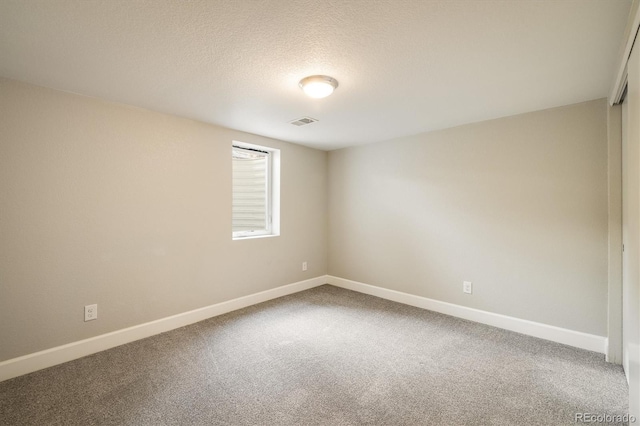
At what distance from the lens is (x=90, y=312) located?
8.02 ft

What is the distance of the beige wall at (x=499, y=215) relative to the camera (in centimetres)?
255

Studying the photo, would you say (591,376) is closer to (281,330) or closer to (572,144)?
(572,144)

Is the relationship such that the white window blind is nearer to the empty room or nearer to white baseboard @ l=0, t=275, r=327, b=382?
the empty room

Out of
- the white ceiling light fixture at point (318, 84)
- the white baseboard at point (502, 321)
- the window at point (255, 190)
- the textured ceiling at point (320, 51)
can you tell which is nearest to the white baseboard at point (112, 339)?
the window at point (255, 190)

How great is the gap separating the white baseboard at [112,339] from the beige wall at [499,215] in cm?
189

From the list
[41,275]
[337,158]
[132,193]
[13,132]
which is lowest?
[41,275]

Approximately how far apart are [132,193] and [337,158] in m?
2.83

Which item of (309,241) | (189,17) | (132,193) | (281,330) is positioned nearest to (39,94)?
(132,193)

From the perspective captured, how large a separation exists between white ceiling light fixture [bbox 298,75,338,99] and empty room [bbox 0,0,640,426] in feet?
0.05

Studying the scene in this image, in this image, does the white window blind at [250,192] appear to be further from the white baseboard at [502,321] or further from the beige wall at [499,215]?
the white baseboard at [502,321]

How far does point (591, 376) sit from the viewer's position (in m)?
2.10

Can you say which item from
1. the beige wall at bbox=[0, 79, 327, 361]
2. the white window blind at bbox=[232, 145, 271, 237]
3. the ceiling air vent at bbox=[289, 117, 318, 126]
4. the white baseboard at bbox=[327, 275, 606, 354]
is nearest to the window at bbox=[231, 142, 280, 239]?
the white window blind at bbox=[232, 145, 271, 237]

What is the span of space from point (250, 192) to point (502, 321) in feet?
10.8

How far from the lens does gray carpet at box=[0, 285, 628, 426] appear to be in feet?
5.59
